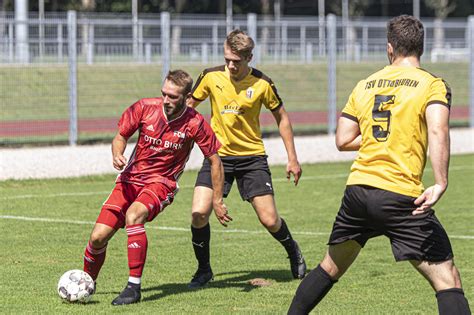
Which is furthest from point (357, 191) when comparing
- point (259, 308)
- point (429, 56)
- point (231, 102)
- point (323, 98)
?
point (429, 56)

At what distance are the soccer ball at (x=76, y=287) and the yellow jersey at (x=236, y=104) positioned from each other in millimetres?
1822

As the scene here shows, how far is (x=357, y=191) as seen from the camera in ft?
20.2

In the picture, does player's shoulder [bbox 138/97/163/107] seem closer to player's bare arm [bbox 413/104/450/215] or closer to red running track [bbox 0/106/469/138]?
player's bare arm [bbox 413/104/450/215]

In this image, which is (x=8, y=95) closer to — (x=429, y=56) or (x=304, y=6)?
(x=429, y=56)

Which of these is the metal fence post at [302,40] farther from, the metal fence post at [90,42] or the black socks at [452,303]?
the black socks at [452,303]

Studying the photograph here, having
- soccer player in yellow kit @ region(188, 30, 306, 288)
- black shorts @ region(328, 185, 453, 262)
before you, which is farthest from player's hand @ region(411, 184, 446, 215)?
soccer player in yellow kit @ region(188, 30, 306, 288)

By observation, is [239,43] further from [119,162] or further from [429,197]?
[429,197]

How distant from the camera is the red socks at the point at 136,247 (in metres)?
7.94

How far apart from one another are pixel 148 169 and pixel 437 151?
3010mm

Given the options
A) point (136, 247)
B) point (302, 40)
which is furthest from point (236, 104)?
point (302, 40)

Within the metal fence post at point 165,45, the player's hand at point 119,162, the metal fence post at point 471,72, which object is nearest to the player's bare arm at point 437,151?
A: the player's hand at point 119,162

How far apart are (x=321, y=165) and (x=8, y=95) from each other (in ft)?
20.0

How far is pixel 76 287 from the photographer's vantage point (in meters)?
7.97

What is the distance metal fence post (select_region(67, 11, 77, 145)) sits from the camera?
20.4 meters
